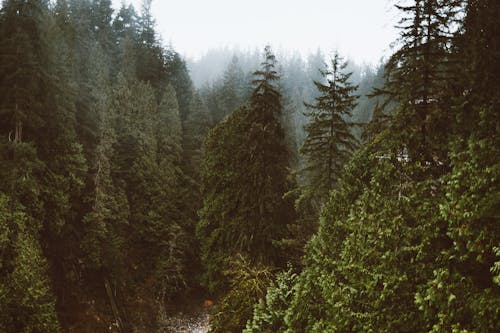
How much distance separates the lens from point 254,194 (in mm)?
17109

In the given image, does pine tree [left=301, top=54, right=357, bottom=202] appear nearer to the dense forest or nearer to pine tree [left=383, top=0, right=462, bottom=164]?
the dense forest

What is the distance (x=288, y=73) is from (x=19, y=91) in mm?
98746

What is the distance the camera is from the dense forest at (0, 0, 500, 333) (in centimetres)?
725

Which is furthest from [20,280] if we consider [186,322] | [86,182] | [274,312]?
[274,312]

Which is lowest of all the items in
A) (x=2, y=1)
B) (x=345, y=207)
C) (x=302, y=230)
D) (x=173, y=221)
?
(x=173, y=221)

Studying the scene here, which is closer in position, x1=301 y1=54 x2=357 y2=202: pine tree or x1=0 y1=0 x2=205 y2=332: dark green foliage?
x1=301 y1=54 x2=357 y2=202: pine tree

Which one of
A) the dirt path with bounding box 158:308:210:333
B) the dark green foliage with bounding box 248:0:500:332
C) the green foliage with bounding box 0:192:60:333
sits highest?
the dark green foliage with bounding box 248:0:500:332

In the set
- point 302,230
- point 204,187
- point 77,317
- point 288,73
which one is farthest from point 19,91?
point 288,73

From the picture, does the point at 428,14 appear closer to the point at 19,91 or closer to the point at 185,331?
the point at 19,91

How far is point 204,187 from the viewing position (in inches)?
932

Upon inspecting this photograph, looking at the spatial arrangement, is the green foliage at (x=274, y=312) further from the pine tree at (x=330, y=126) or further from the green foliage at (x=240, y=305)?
the pine tree at (x=330, y=126)

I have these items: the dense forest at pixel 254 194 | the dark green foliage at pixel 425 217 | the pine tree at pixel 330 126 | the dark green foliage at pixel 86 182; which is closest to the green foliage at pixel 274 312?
the dense forest at pixel 254 194

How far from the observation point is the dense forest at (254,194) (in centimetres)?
725

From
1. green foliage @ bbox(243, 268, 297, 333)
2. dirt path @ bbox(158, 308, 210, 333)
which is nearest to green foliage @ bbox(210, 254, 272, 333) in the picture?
green foliage @ bbox(243, 268, 297, 333)
